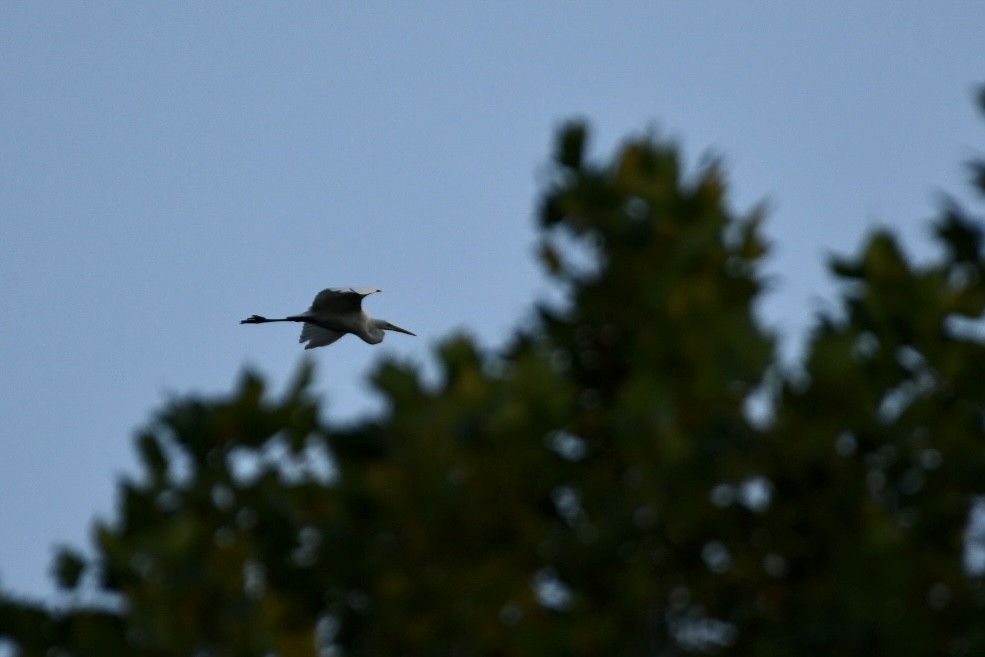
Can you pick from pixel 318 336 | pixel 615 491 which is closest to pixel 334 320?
pixel 318 336

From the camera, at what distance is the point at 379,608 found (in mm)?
10195

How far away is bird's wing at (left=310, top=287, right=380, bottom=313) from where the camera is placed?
23.9 metres

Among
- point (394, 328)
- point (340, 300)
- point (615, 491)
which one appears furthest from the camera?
point (394, 328)

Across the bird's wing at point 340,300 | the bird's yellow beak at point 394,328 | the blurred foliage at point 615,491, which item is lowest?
the blurred foliage at point 615,491

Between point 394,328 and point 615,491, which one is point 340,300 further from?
point 615,491

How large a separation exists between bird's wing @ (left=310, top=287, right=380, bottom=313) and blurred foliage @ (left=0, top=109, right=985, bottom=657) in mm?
12654

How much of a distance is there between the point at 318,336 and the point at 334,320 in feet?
2.72

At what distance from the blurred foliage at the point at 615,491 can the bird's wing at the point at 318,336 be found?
1596 centimetres

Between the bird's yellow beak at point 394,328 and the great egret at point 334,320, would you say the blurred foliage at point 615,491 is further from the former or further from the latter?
the bird's yellow beak at point 394,328

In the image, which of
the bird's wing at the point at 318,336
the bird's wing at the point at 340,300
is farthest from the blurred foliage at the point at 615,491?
the bird's wing at the point at 318,336

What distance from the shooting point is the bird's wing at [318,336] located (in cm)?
2708

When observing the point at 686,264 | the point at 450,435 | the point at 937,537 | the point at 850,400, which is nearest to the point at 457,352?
the point at 450,435

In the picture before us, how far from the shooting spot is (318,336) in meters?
27.1

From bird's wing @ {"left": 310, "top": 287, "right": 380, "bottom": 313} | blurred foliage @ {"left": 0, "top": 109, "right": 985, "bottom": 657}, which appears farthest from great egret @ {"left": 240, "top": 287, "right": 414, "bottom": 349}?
blurred foliage @ {"left": 0, "top": 109, "right": 985, "bottom": 657}
